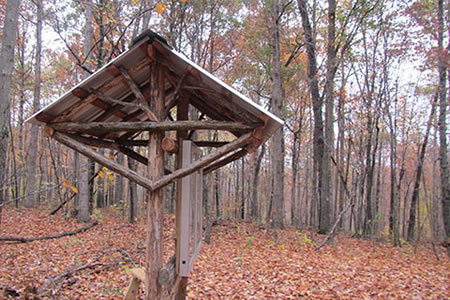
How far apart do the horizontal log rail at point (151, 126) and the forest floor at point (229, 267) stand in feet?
8.08

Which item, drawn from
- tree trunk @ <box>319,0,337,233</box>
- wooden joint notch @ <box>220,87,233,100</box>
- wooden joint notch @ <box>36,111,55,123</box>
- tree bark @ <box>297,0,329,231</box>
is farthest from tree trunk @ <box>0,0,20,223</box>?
tree bark @ <box>297,0,329,231</box>

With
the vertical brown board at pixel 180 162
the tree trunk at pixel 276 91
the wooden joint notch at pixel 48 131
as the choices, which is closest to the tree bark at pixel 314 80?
the tree trunk at pixel 276 91

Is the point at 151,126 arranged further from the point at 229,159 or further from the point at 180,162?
the point at 229,159

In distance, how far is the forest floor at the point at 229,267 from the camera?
5711 millimetres

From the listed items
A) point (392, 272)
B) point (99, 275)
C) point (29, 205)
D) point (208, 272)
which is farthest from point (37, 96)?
point (392, 272)

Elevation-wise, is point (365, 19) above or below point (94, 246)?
above

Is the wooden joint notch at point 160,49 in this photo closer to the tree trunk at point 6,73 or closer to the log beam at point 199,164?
the log beam at point 199,164

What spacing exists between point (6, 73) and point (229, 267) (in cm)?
700

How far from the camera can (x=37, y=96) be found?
525 inches

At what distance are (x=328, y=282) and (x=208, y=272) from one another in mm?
2880

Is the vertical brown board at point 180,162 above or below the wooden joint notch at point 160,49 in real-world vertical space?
below

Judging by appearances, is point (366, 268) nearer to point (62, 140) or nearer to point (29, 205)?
point (62, 140)

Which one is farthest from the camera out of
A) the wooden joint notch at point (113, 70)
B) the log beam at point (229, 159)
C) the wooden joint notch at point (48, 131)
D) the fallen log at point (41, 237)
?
the fallen log at point (41, 237)

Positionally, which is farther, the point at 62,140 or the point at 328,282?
the point at 328,282
